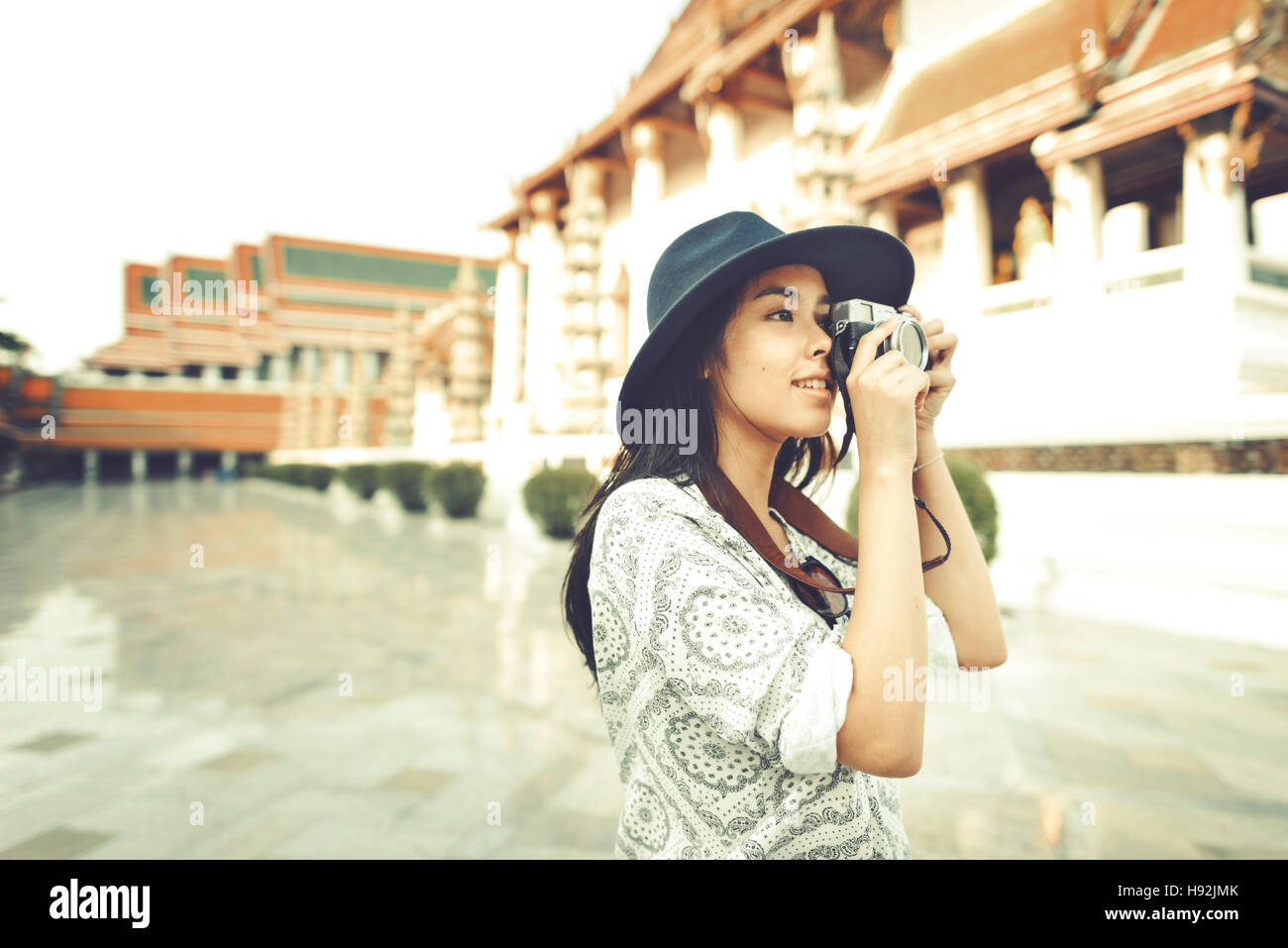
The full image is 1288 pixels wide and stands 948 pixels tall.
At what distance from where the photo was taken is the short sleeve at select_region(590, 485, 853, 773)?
2.65ft

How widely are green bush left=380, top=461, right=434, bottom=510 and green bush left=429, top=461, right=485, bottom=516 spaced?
3.31 ft

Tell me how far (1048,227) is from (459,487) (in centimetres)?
1100

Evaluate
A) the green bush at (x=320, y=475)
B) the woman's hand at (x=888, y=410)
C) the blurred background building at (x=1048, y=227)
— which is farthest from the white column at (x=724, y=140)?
the green bush at (x=320, y=475)

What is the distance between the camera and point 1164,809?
106 inches

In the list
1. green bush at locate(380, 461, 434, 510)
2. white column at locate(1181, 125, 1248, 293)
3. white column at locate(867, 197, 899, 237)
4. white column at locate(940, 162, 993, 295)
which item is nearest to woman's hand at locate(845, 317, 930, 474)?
white column at locate(1181, 125, 1248, 293)

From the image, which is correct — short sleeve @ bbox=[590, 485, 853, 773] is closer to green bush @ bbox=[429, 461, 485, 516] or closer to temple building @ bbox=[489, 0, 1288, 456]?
temple building @ bbox=[489, 0, 1288, 456]

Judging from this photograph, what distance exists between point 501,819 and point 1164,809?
98.4 inches

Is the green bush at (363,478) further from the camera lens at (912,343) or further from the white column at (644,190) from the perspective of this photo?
the camera lens at (912,343)

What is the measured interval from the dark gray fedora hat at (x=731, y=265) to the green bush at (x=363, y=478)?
1954 centimetres

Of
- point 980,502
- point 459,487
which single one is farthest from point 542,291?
point 980,502

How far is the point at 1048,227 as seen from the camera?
8.48m

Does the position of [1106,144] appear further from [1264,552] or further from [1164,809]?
[1164,809]

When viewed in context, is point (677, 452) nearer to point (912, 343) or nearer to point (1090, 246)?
Result: point (912, 343)
